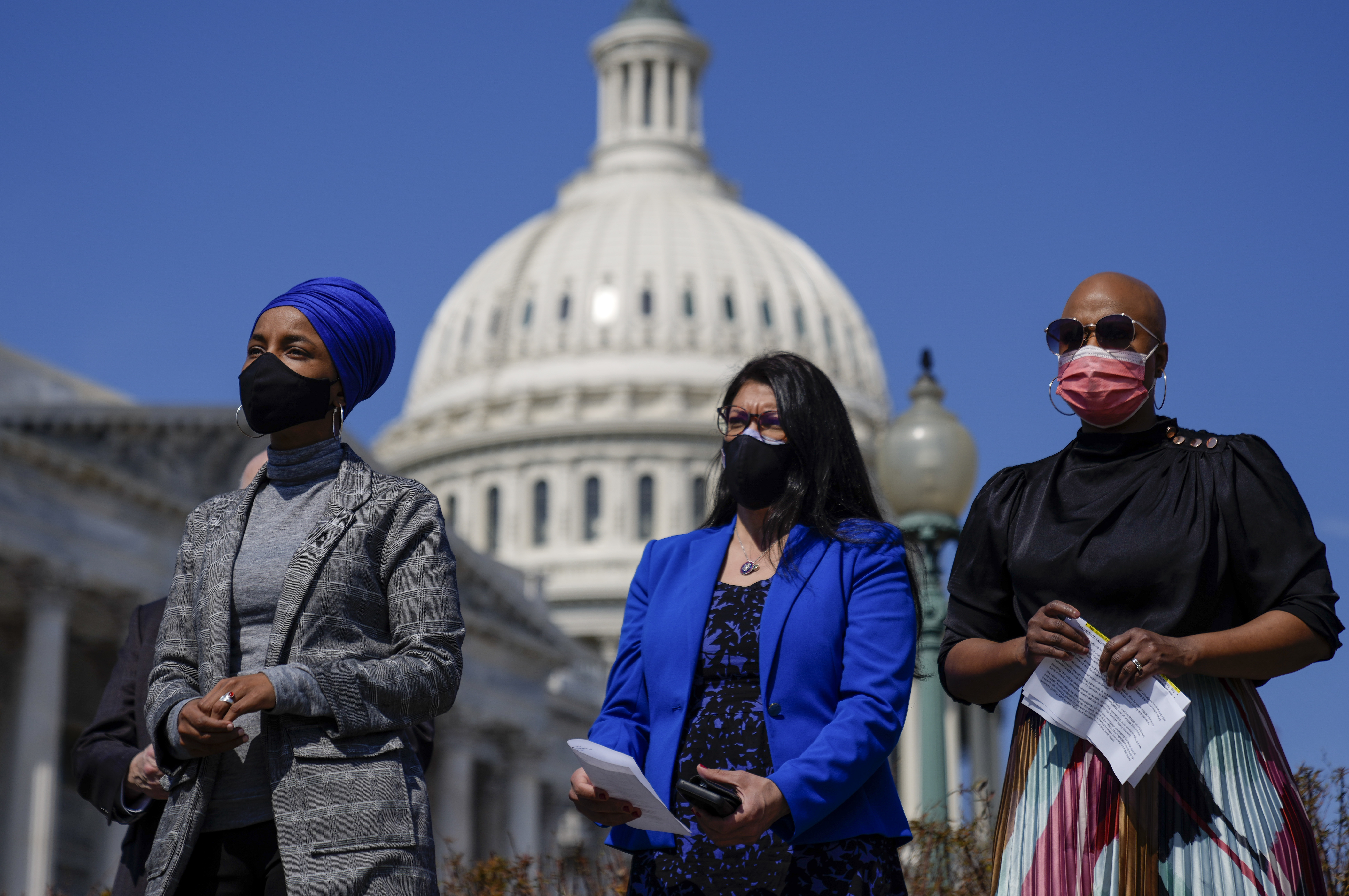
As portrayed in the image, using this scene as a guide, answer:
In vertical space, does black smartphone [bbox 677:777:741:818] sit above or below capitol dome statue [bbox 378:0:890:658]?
below

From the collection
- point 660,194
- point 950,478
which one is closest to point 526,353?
point 660,194

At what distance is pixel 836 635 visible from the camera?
16.9 ft

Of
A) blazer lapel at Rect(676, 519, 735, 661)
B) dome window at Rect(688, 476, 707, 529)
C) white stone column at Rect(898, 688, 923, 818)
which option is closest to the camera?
blazer lapel at Rect(676, 519, 735, 661)

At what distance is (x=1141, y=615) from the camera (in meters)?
4.83

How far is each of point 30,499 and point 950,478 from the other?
856 inches

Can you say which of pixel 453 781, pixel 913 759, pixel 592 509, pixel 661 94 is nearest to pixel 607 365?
pixel 592 509

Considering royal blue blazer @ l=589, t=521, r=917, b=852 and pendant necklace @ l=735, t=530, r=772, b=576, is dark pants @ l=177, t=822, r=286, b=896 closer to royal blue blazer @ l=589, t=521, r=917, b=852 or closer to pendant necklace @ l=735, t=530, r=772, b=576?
royal blue blazer @ l=589, t=521, r=917, b=852

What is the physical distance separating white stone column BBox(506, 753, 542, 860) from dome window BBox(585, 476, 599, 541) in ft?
104

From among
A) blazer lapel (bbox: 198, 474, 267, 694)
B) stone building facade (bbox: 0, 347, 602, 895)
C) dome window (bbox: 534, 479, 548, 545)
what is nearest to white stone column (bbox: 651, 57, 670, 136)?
dome window (bbox: 534, 479, 548, 545)

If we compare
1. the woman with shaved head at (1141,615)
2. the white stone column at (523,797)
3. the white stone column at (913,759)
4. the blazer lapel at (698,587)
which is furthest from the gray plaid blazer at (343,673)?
the white stone column at (523,797)

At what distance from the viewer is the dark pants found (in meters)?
4.70

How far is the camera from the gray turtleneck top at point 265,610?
15.2 feet

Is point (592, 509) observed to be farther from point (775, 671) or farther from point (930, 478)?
Result: point (775, 671)

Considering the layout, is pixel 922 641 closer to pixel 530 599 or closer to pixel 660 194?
pixel 530 599
